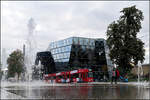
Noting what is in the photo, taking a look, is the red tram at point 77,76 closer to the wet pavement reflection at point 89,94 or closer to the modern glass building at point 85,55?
the modern glass building at point 85,55

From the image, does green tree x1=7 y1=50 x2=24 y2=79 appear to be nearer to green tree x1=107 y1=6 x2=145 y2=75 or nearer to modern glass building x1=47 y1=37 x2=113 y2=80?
modern glass building x1=47 y1=37 x2=113 y2=80

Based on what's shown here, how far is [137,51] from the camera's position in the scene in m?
29.2

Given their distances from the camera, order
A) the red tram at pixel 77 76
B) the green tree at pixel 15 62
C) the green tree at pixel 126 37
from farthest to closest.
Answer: the green tree at pixel 15 62 → the red tram at pixel 77 76 → the green tree at pixel 126 37

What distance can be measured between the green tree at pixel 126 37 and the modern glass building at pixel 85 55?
32.1 m

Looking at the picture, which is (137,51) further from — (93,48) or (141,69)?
(141,69)

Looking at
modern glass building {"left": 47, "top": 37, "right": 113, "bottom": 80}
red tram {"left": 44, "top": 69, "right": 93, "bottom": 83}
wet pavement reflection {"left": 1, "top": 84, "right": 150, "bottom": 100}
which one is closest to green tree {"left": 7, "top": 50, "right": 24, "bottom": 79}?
modern glass building {"left": 47, "top": 37, "right": 113, "bottom": 80}

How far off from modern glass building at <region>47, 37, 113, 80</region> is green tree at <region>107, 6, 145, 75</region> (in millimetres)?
32068

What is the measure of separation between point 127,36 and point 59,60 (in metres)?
39.9

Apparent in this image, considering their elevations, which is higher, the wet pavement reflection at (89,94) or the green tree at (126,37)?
the green tree at (126,37)

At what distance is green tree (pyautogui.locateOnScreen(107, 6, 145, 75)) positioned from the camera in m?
29.3

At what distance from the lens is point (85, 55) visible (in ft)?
210

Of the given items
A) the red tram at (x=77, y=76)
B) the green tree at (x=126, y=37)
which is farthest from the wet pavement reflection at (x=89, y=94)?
the red tram at (x=77, y=76)

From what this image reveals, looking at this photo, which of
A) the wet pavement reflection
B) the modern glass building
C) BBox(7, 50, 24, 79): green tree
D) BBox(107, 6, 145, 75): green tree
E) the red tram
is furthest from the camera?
BBox(7, 50, 24, 79): green tree

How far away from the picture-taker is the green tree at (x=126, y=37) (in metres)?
29.3
